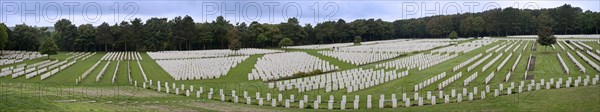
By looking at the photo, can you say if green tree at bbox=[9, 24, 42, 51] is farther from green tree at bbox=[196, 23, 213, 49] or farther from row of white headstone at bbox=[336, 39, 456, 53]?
row of white headstone at bbox=[336, 39, 456, 53]

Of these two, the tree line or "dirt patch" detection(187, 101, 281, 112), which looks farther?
the tree line

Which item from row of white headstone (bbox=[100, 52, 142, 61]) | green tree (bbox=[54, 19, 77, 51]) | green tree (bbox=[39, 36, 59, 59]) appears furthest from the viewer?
green tree (bbox=[54, 19, 77, 51])

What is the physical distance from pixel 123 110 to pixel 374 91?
15.0 m

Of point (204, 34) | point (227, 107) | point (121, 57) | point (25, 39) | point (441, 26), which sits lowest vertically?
point (227, 107)

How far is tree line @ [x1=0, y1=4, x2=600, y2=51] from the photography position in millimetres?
106000

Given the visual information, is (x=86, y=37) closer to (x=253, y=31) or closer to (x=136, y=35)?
(x=136, y=35)

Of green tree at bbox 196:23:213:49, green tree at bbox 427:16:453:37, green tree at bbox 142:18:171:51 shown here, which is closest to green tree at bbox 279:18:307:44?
green tree at bbox 196:23:213:49

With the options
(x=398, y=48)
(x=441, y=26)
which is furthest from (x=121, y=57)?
(x=441, y=26)

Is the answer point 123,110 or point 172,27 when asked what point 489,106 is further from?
Answer: point 172,27

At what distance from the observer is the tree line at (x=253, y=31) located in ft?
348

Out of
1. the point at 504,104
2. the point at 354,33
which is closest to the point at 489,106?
the point at 504,104

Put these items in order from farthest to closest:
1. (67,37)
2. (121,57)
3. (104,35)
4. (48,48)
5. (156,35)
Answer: (156,35)
(67,37)
(104,35)
(121,57)
(48,48)

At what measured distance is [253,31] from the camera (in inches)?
4579

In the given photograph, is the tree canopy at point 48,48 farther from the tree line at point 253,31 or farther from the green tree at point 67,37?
the green tree at point 67,37
